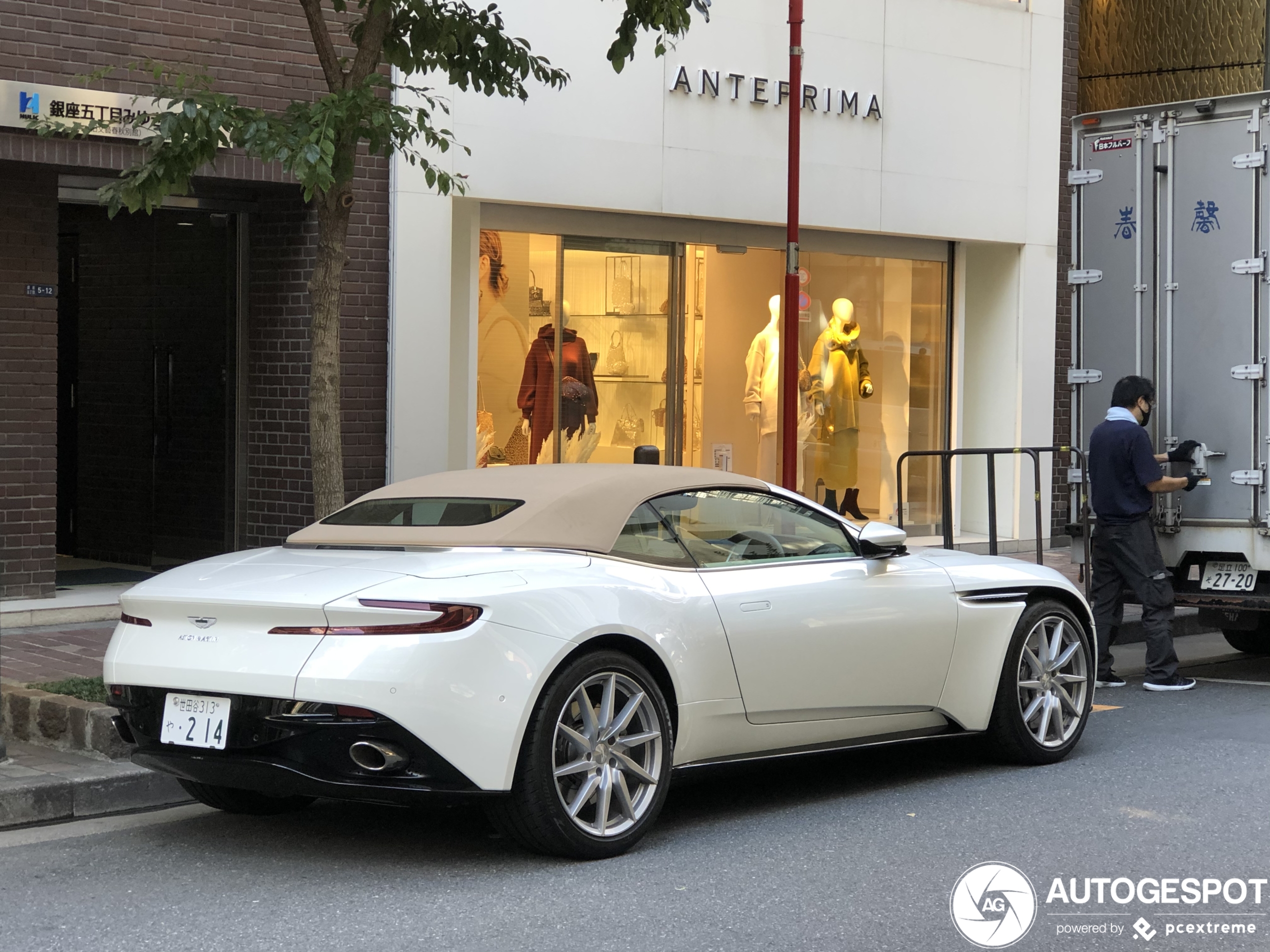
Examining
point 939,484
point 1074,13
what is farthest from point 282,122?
point 1074,13

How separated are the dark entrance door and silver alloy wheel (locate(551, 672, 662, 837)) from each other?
25.1ft

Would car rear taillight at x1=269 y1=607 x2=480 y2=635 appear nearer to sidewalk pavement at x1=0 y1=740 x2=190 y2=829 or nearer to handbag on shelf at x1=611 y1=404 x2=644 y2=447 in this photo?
sidewalk pavement at x1=0 y1=740 x2=190 y2=829

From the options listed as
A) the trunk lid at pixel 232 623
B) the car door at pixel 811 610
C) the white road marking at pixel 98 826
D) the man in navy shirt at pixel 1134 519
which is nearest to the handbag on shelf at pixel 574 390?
the man in navy shirt at pixel 1134 519

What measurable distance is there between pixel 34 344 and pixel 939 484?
9.28m

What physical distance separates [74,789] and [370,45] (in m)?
3.99

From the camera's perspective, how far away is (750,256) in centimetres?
1478

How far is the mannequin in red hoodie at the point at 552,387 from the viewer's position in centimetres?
1349

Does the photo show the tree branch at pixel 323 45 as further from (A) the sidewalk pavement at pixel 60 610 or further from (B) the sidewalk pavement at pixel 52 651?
(A) the sidewalk pavement at pixel 60 610

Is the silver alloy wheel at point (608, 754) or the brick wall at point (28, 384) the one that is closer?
the silver alloy wheel at point (608, 754)

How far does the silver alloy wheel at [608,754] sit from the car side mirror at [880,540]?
55.2 inches

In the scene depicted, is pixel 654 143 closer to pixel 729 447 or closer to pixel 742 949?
pixel 729 447

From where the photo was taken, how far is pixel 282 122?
736 cm

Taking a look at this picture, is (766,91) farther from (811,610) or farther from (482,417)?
(811,610)

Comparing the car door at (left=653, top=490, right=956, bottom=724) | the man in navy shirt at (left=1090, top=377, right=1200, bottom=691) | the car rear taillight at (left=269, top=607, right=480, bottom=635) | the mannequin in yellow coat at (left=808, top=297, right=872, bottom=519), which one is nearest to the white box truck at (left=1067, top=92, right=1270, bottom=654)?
the man in navy shirt at (left=1090, top=377, right=1200, bottom=691)
